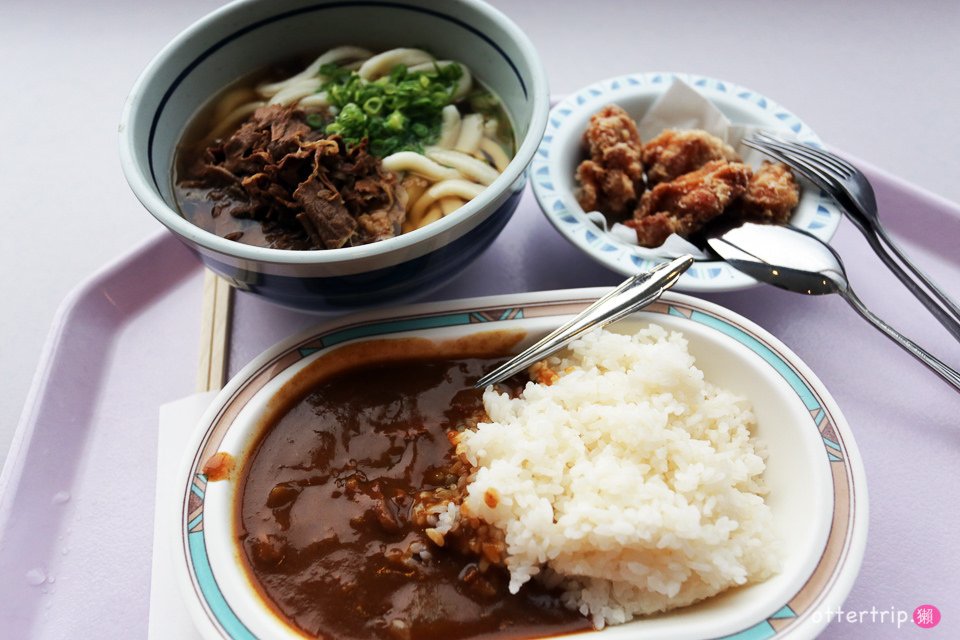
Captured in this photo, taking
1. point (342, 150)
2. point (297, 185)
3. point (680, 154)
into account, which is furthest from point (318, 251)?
point (680, 154)

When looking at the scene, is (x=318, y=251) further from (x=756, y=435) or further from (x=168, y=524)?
(x=756, y=435)

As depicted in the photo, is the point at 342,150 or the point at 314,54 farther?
the point at 314,54

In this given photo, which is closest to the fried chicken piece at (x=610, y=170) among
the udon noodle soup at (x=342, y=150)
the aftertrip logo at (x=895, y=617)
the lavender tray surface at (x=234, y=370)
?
the lavender tray surface at (x=234, y=370)

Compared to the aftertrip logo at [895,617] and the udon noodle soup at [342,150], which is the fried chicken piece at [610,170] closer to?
the udon noodle soup at [342,150]

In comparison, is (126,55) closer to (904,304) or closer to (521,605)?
(521,605)

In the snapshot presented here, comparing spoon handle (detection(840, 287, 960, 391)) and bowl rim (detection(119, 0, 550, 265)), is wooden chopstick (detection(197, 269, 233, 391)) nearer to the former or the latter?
bowl rim (detection(119, 0, 550, 265))

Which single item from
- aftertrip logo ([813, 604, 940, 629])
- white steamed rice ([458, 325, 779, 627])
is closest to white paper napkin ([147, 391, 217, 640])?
white steamed rice ([458, 325, 779, 627])
